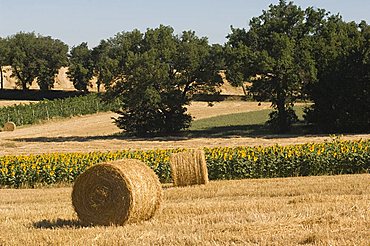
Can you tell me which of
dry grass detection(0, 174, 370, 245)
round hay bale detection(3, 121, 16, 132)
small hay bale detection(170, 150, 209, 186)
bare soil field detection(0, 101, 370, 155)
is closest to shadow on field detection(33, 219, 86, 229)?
dry grass detection(0, 174, 370, 245)

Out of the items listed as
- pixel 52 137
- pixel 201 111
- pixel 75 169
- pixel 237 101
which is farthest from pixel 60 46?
pixel 75 169

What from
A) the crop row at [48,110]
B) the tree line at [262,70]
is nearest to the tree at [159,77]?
the tree line at [262,70]

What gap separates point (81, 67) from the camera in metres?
94.6

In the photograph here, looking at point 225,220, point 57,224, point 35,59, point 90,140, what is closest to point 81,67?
point 35,59

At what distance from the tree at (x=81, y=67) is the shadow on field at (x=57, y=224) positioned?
269ft

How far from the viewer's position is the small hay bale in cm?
1805

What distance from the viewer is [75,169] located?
2219cm

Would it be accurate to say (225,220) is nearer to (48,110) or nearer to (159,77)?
(159,77)

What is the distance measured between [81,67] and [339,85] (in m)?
58.4

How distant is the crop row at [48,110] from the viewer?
186 ft

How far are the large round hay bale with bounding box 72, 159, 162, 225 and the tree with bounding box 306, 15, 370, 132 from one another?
30.3m

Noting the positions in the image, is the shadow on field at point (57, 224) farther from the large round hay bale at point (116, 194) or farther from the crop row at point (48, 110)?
the crop row at point (48, 110)

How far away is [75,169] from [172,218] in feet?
34.1

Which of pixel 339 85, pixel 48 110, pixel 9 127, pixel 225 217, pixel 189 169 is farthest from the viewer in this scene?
pixel 48 110
